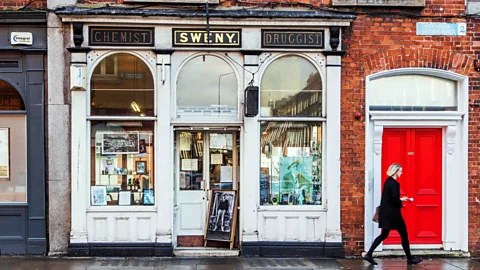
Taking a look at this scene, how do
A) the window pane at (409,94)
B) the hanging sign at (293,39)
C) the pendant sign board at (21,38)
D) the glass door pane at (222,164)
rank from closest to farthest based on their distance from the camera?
the pendant sign board at (21,38) < the hanging sign at (293,39) < the window pane at (409,94) < the glass door pane at (222,164)

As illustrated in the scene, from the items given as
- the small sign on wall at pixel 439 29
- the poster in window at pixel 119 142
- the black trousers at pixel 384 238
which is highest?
the small sign on wall at pixel 439 29

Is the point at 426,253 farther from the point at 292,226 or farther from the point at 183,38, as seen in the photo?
the point at 183,38

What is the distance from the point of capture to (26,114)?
10180 millimetres

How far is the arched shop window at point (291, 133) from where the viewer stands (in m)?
10.4

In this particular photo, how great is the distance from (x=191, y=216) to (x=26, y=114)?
11.6 ft

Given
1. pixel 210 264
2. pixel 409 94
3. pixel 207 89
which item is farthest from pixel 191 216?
pixel 409 94

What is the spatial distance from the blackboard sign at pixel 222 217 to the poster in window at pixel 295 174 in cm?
97

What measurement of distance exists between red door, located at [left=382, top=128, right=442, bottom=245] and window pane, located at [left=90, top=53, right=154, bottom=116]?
451 centimetres

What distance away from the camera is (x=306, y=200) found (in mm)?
10531

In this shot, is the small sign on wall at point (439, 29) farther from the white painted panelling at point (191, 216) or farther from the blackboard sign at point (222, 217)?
the white painted panelling at point (191, 216)

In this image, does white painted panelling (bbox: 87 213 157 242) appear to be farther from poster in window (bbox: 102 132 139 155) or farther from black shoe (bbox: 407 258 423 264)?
black shoe (bbox: 407 258 423 264)

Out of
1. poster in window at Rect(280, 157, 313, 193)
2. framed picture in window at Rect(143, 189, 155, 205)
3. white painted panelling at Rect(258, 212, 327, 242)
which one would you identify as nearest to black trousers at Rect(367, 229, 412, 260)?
white painted panelling at Rect(258, 212, 327, 242)

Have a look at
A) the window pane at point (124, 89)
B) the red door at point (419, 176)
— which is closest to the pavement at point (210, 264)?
the red door at point (419, 176)

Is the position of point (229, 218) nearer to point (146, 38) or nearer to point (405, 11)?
point (146, 38)
